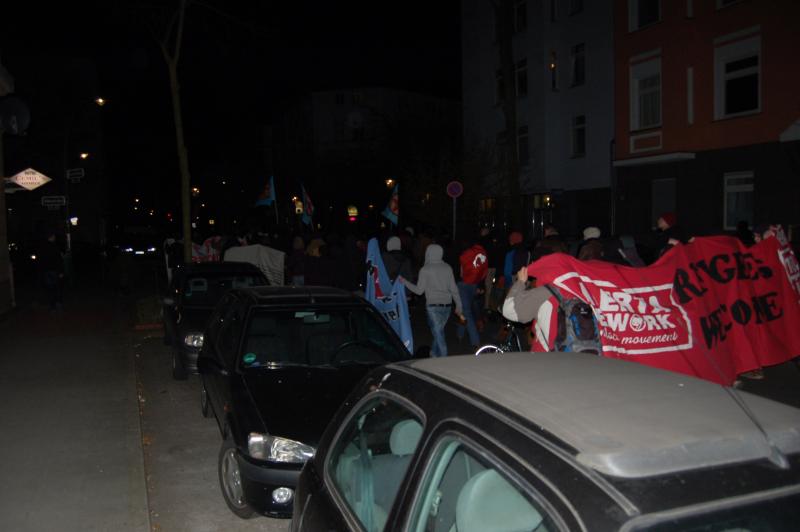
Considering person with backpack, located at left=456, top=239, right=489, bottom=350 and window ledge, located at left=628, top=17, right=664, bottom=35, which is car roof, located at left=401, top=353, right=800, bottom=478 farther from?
window ledge, located at left=628, top=17, right=664, bottom=35

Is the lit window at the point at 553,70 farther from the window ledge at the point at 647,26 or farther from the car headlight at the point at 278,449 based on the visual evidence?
the car headlight at the point at 278,449

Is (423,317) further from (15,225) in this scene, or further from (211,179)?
(15,225)

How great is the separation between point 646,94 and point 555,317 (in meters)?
17.8

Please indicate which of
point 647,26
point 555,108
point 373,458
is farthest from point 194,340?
point 555,108

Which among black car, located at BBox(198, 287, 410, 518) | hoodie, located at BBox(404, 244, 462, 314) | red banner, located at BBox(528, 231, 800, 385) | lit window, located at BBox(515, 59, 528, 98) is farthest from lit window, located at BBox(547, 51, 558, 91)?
black car, located at BBox(198, 287, 410, 518)

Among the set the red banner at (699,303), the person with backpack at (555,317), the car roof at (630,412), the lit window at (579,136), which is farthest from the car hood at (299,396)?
the lit window at (579,136)

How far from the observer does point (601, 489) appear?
179cm

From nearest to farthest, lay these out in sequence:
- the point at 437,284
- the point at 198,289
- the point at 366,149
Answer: the point at 437,284 → the point at 198,289 → the point at 366,149

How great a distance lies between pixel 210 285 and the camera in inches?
435

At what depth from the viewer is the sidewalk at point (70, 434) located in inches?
217

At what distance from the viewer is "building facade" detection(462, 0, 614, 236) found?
85.7 ft

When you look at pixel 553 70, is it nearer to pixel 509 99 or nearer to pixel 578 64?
pixel 578 64

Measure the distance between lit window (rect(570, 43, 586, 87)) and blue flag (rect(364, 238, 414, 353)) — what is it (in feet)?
62.0

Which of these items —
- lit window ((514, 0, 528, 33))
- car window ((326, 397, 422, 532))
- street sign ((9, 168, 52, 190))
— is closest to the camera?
car window ((326, 397, 422, 532))
